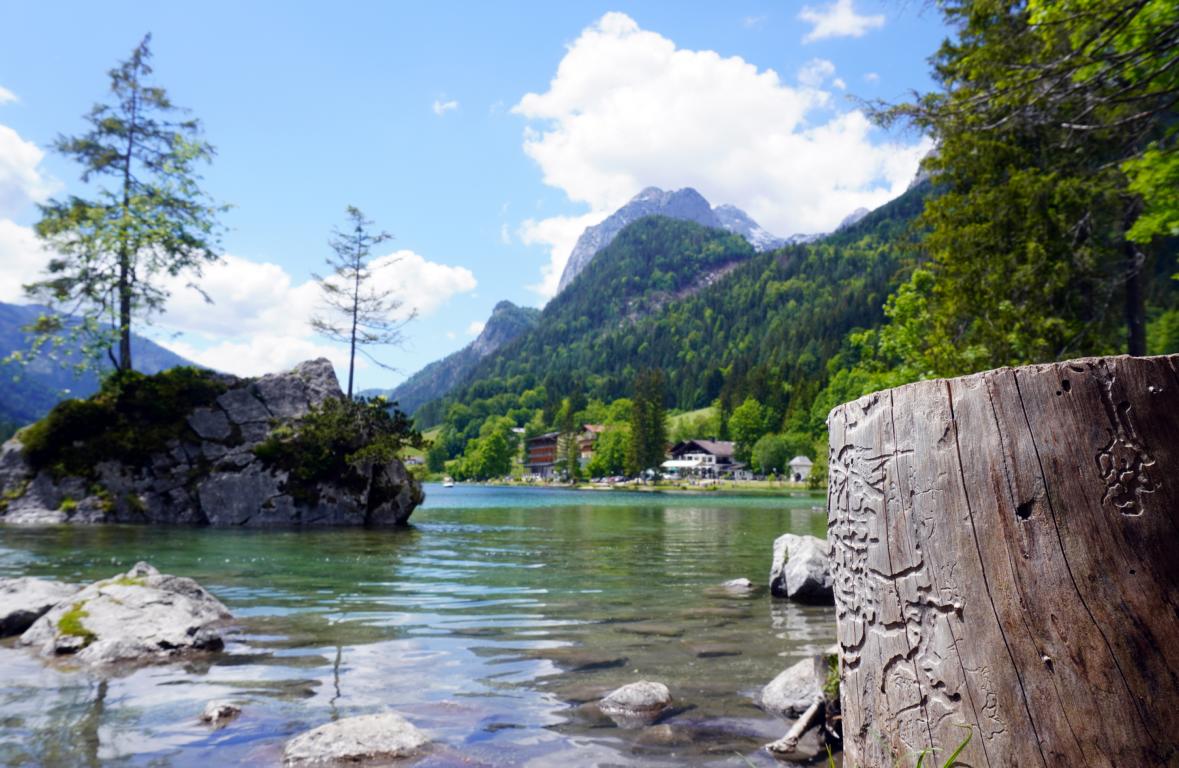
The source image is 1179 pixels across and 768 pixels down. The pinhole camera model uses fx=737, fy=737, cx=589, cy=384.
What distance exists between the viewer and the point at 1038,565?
8.00 feet

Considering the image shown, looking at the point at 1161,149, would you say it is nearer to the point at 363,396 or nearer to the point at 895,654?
the point at 895,654

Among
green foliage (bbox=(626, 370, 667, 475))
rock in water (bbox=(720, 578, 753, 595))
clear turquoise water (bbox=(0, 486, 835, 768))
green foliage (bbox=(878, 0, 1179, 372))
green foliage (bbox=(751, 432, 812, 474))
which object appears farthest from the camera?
green foliage (bbox=(751, 432, 812, 474))

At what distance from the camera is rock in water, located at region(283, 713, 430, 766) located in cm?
504

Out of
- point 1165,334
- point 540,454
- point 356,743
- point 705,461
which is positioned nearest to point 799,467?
point 705,461

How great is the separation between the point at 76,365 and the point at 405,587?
21.5 metres

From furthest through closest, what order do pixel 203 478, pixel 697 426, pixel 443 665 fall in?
pixel 697 426, pixel 203 478, pixel 443 665

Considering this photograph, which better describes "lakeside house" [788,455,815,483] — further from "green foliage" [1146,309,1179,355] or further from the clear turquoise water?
the clear turquoise water

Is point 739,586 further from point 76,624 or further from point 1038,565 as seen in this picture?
point 1038,565

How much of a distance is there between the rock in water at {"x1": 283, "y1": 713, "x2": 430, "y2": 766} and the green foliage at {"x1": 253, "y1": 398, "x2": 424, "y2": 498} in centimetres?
2552

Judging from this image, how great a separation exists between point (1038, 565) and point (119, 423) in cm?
3329

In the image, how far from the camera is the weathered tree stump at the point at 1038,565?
234cm

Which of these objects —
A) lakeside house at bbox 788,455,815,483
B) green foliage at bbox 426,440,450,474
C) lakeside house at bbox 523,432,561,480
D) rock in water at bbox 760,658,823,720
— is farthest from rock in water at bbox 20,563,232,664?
green foliage at bbox 426,440,450,474

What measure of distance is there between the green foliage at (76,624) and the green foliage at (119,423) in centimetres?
2287

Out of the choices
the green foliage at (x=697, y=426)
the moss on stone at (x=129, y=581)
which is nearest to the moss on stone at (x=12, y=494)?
the moss on stone at (x=129, y=581)
